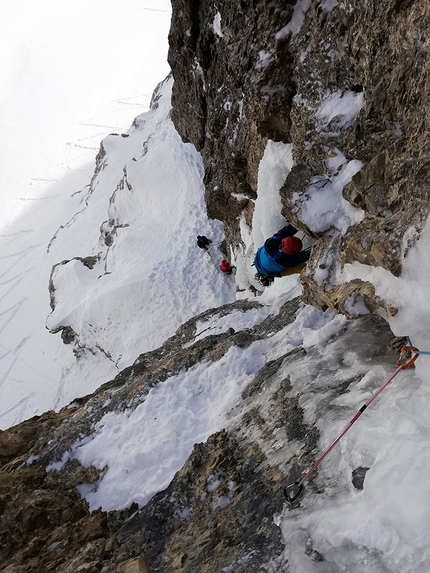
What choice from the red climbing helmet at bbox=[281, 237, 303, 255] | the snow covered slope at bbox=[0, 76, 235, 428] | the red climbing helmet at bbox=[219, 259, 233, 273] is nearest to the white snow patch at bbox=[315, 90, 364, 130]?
the red climbing helmet at bbox=[281, 237, 303, 255]

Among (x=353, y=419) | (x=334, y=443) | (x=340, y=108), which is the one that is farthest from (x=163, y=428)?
(x=340, y=108)

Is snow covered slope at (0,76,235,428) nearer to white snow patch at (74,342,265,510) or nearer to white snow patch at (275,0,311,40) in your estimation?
white snow patch at (74,342,265,510)

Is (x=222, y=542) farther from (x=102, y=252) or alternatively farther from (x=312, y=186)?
(x=102, y=252)

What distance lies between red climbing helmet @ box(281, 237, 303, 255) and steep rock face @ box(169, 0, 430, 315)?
113cm

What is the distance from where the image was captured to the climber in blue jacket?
5.75 meters

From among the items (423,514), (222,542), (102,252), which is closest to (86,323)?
(102,252)

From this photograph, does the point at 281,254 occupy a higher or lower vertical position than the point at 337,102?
lower

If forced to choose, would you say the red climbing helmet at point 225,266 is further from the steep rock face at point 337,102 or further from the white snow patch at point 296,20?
the white snow patch at point 296,20

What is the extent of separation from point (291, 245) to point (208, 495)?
3.33 metres

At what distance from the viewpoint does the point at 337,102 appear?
437 centimetres

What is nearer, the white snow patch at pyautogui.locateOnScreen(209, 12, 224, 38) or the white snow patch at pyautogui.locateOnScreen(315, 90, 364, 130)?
the white snow patch at pyautogui.locateOnScreen(315, 90, 364, 130)

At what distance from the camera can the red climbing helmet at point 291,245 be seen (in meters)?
5.72

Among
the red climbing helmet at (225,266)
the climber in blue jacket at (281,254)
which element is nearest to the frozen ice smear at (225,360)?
the red climbing helmet at (225,266)

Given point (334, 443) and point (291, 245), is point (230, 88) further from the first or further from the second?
point (334, 443)
